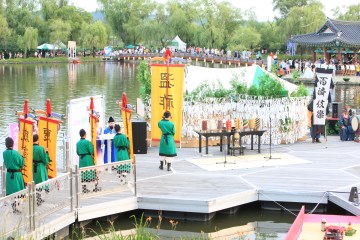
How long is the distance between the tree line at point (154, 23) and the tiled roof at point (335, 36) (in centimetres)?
1570

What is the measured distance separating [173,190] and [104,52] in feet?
251

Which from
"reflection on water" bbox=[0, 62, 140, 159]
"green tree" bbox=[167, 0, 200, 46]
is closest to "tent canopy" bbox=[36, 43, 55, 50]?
"green tree" bbox=[167, 0, 200, 46]

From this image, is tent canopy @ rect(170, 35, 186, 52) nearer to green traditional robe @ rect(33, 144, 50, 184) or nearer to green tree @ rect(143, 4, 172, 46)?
green tree @ rect(143, 4, 172, 46)

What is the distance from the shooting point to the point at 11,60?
7906cm

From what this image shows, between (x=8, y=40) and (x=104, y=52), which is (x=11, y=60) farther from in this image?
(x=104, y=52)

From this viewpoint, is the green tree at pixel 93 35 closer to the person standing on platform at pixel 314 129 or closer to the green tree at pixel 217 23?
the green tree at pixel 217 23

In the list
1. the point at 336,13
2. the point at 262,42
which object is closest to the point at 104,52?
the point at 262,42

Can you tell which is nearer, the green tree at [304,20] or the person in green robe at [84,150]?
the person in green robe at [84,150]

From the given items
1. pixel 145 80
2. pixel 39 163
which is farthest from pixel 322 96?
pixel 39 163

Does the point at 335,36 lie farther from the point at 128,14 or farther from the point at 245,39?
the point at 128,14

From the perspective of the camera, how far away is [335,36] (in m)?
58.6

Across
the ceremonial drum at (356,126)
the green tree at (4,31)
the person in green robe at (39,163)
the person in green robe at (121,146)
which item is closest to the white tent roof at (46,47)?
the green tree at (4,31)

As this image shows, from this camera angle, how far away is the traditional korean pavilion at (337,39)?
57.8m

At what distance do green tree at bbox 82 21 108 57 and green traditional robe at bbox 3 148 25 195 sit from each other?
7405cm
